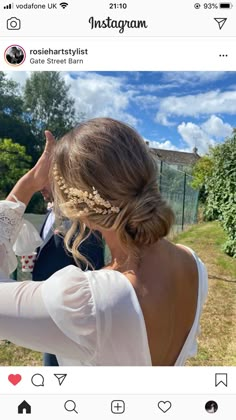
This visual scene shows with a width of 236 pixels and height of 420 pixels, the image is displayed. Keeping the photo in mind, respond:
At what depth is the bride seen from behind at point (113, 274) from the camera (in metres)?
0.53

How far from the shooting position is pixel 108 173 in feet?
1.79

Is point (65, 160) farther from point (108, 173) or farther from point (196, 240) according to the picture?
point (196, 240)

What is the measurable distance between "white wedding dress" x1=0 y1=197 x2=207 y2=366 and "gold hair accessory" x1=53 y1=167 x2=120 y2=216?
90 millimetres

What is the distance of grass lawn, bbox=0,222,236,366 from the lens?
5.47 feet

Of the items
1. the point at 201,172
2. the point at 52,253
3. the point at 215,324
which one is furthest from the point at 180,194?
the point at 52,253

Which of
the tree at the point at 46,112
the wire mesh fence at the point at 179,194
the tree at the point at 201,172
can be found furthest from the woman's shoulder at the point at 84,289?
the tree at the point at 201,172
